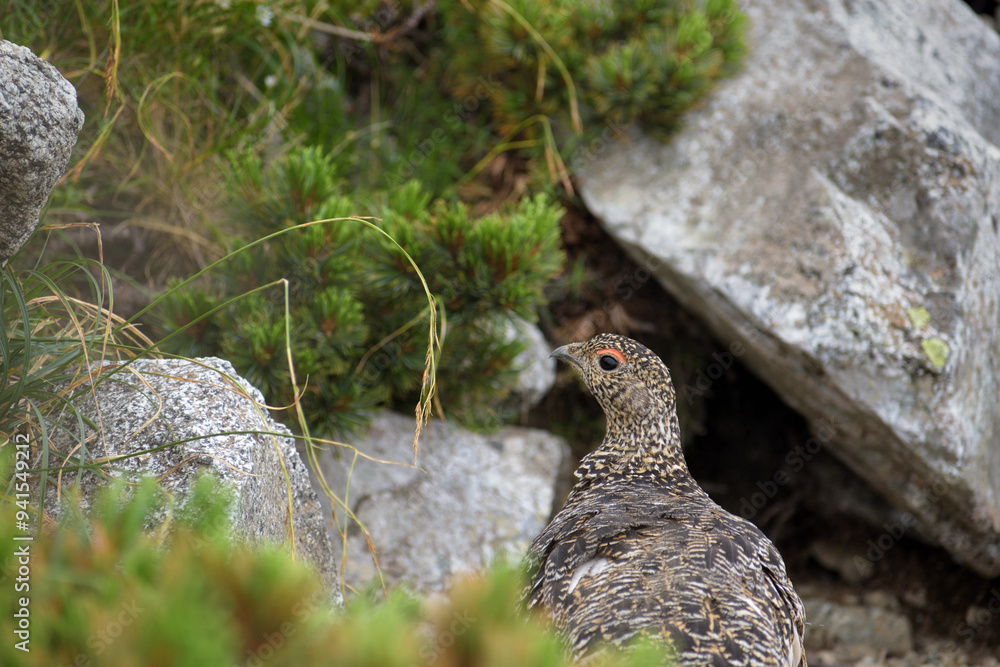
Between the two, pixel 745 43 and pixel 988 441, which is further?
pixel 745 43

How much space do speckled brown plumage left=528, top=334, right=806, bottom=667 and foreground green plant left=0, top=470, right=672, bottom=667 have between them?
114 centimetres

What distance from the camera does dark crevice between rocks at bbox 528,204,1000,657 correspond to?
489 cm

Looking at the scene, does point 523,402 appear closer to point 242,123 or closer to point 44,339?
point 242,123

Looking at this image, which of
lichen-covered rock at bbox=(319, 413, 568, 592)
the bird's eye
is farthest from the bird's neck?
lichen-covered rock at bbox=(319, 413, 568, 592)

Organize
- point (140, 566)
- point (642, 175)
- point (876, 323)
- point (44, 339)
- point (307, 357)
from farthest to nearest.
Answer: point (642, 175) → point (876, 323) → point (307, 357) → point (44, 339) → point (140, 566)

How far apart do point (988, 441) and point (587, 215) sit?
2.71m

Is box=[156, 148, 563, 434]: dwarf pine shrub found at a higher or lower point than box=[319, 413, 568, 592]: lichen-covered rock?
higher

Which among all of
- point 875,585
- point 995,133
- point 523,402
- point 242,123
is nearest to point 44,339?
point 242,123

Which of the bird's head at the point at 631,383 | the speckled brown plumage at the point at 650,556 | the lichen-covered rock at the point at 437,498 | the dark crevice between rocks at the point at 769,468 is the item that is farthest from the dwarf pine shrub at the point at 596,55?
the lichen-covered rock at the point at 437,498

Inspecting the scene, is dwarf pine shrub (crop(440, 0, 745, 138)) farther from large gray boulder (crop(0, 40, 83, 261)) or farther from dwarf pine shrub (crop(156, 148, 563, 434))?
large gray boulder (crop(0, 40, 83, 261))

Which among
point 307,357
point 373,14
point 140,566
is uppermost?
point 140,566

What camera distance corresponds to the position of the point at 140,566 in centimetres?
119

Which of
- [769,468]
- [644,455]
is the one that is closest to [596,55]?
[644,455]

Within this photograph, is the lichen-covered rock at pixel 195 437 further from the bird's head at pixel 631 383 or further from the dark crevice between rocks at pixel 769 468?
the dark crevice between rocks at pixel 769 468
